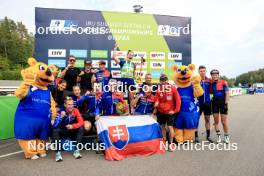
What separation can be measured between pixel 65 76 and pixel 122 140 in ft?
9.28

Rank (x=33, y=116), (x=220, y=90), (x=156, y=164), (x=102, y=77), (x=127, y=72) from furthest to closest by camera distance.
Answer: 1. (x=127, y=72)
2. (x=102, y=77)
3. (x=220, y=90)
4. (x=33, y=116)
5. (x=156, y=164)

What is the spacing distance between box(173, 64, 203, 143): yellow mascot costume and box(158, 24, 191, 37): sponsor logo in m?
4.12

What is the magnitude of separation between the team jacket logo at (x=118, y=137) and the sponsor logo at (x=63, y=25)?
5.32 meters

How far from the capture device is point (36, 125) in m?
6.06

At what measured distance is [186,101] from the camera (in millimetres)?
7191

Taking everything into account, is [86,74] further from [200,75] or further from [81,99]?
[200,75]

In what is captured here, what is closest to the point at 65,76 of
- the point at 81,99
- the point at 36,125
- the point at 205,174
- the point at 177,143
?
the point at 81,99

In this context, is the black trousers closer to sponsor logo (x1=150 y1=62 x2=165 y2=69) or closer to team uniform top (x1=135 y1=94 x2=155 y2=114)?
team uniform top (x1=135 y1=94 x2=155 y2=114)

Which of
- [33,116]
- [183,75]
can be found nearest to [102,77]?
[183,75]

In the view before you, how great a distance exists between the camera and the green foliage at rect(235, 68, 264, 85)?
126031mm

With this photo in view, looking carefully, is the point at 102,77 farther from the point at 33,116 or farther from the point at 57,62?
the point at 57,62

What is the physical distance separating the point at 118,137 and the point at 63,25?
5.65 m

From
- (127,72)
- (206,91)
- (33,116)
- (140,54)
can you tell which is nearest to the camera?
(33,116)

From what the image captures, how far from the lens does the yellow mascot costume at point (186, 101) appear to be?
712 cm
